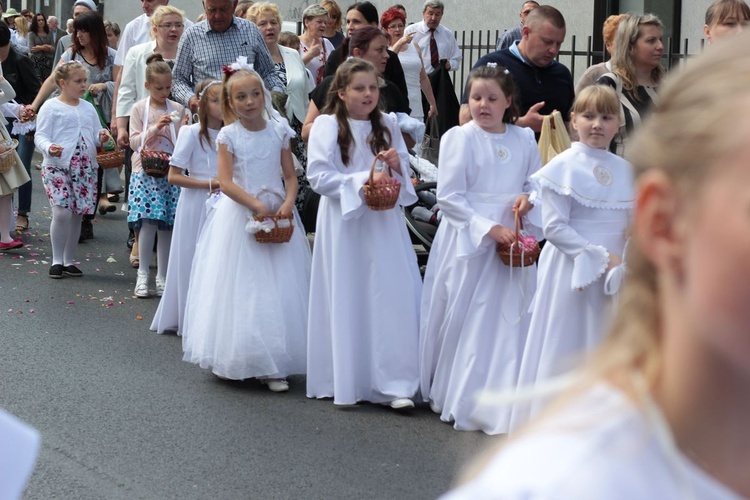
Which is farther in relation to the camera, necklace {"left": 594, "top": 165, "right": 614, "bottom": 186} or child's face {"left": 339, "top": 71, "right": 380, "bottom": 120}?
child's face {"left": 339, "top": 71, "right": 380, "bottom": 120}

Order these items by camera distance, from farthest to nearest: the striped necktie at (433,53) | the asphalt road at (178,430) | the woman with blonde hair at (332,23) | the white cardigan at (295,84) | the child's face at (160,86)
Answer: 1. the striped necktie at (433,53)
2. the woman with blonde hair at (332,23)
3. the white cardigan at (295,84)
4. the child's face at (160,86)
5. the asphalt road at (178,430)

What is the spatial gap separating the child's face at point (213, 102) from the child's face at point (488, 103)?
2562 millimetres

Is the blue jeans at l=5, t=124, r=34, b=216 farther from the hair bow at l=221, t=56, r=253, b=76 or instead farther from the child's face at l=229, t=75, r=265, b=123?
the child's face at l=229, t=75, r=265, b=123

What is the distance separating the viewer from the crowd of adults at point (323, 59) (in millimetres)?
7277

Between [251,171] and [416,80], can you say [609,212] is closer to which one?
[251,171]

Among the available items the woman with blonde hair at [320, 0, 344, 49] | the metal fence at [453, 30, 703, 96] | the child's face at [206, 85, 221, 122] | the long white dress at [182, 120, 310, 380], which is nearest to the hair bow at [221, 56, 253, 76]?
the long white dress at [182, 120, 310, 380]

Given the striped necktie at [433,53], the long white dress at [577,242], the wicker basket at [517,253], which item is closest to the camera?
the long white dress at [577,242]

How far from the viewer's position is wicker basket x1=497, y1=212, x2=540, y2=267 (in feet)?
20.6

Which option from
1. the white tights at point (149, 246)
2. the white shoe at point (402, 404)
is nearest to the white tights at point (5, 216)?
the white tights at point (149, 246)

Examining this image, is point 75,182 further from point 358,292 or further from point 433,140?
point 358,292

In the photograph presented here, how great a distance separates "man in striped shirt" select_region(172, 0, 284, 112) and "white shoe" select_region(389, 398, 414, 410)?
3890mm

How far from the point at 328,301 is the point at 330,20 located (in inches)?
248

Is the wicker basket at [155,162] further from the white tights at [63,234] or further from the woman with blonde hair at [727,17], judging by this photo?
the woman with blonde hair at [727,17]

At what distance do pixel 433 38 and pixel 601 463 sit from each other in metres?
13.2
